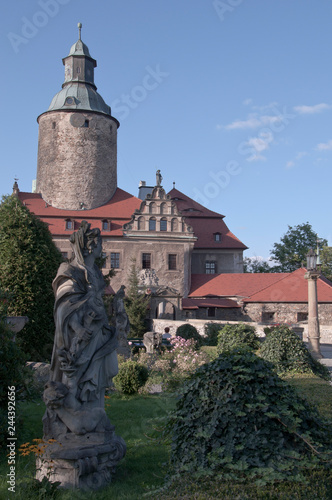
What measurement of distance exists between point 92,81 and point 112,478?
40.3m

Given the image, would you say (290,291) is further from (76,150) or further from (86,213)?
(76,150)

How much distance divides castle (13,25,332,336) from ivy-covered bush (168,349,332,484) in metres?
27.5

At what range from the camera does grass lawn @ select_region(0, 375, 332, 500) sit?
11.6 ft

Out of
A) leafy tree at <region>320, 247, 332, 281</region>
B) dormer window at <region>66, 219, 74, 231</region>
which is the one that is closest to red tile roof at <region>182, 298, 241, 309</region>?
dormer window at <region>66, 219, 74, 231</region>

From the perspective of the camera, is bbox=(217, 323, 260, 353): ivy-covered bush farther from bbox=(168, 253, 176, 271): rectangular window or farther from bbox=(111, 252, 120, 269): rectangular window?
bbox=(111, 252, 120, 269): rectangular window

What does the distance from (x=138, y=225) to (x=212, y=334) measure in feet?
49.7

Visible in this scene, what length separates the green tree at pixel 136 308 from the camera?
92.8 ft

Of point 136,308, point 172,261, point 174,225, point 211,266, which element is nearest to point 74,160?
point 174,225

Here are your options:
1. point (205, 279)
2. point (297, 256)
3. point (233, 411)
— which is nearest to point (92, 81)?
point (205, 279)

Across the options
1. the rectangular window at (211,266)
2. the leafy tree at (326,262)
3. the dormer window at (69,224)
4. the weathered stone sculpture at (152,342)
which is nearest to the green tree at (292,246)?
the leafy tree at (326,262)

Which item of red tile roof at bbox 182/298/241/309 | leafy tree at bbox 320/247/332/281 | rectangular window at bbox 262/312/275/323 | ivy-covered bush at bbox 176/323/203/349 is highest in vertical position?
leafy tree at bbox 320/247/332/281

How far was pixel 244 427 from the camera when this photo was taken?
13.1ft

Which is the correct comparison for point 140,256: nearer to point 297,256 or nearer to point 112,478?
point 297,256

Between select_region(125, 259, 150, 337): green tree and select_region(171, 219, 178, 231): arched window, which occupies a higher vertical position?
select_region(171, 219, 178, 231): arched window
